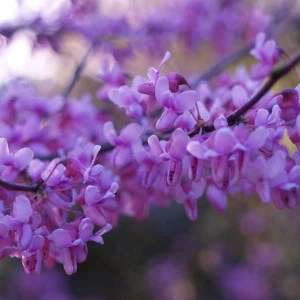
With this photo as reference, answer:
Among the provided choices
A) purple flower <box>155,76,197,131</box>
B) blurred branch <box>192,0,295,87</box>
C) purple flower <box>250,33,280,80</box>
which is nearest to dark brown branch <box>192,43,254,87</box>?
blurred branch <box>192,0,295,87</box>

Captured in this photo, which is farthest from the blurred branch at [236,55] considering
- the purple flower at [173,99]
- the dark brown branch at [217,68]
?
the purple flower at [173,99]

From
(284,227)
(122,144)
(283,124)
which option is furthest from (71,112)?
(284,227)

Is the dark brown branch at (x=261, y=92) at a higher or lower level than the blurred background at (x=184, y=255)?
higher

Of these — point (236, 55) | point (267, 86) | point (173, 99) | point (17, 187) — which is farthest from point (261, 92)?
point (236, 55)

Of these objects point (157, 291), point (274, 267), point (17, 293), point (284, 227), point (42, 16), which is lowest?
point (17, 293)

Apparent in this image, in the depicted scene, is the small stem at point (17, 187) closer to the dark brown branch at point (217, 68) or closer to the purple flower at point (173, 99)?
the purple flower at point (173, 99)

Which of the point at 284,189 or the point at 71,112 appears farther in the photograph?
the point at 71,112

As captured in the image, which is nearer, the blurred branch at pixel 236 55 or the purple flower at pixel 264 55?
the purple flower at pixel 264 55

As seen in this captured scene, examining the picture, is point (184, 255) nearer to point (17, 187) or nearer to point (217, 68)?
point (217, 68)

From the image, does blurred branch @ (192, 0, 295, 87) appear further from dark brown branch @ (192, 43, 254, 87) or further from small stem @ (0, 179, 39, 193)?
small stem @ (0, 179, 39, 193)

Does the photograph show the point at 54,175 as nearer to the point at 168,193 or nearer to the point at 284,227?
the point at 168,193

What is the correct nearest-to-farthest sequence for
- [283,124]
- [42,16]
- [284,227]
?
[283,124], [42,16], [284,227]
